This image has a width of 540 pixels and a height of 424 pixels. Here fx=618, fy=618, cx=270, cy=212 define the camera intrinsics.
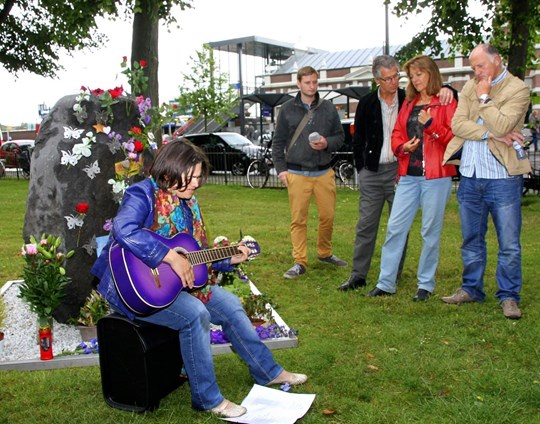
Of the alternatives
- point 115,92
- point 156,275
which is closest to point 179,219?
point 156,275

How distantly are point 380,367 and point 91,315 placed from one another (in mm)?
2392

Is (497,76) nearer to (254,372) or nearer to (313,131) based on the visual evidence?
(313,131)

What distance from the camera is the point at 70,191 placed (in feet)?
17.3

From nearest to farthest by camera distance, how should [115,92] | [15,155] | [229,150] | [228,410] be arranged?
[228,410] < [115,92] < [229,150] < [15,155]

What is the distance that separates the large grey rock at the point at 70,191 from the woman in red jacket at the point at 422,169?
262cm

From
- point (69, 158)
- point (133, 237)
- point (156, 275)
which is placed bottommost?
point (156, 275)

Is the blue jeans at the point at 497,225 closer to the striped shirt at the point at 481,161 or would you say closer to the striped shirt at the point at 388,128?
the striped shirt at the point at 481,161

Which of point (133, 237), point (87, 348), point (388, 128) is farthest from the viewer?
point (388, 128)

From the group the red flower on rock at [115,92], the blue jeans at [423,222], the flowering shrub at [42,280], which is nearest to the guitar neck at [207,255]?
the flowering shrub at [42,280]

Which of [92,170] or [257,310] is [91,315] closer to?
[92,170]

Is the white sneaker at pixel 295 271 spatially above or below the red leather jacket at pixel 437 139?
below

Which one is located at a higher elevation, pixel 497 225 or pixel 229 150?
→ pixel 229 150

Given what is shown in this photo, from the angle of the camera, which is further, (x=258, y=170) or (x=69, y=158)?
(x=258, y=170)

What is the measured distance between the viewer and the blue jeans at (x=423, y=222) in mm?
5676
